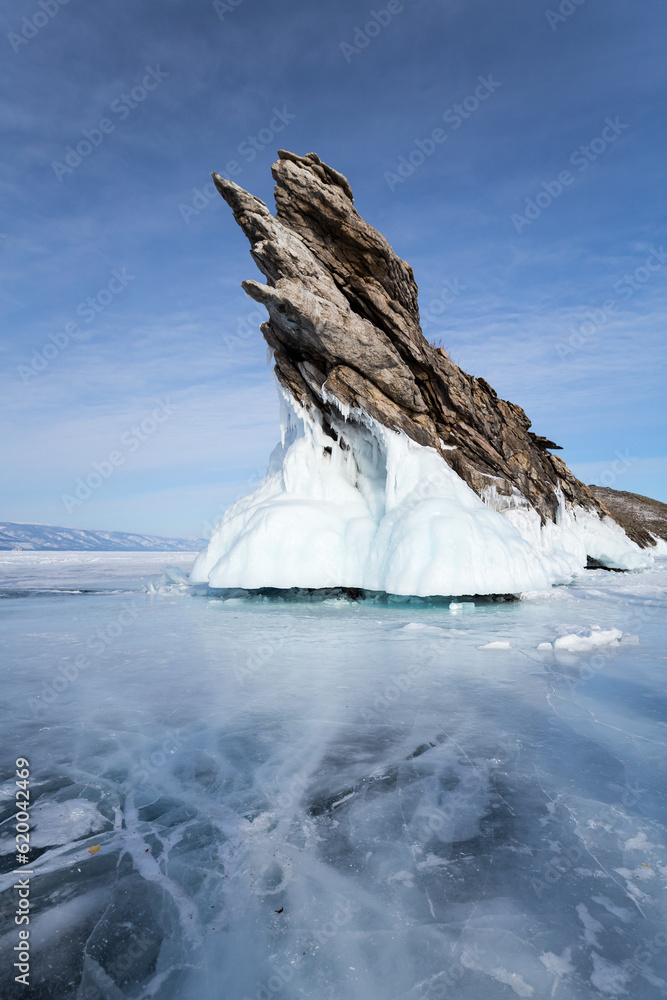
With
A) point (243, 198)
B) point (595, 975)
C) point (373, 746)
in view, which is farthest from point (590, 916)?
point (243, 198)

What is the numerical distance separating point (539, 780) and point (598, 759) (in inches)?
23.9

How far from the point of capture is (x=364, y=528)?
12.4 metres

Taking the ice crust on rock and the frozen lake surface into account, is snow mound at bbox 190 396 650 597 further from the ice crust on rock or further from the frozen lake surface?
the frozen lake surface

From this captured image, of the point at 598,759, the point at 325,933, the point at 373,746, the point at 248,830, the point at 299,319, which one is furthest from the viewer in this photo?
the point at 299,319

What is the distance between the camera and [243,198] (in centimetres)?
1308

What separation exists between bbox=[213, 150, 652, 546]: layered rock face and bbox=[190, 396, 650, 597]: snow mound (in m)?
0.73

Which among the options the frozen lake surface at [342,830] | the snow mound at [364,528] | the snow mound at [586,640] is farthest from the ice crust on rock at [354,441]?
the frozen lake surface at [342,830]

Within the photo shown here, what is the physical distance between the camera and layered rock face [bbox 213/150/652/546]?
12953 millimetres

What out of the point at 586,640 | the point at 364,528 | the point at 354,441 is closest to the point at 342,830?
the point at 586,640

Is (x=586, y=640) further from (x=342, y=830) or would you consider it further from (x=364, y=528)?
(x=364, y=528)

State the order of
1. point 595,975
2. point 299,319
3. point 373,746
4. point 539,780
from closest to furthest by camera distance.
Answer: point 595,975
point 539,780
point 373,746
point 299,319

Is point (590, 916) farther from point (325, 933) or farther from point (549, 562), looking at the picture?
point (549, 562)

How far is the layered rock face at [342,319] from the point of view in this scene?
13.0m

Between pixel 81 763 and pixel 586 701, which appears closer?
pixel 81 763
